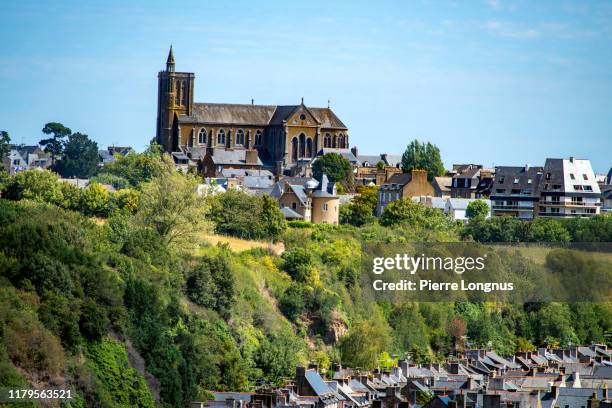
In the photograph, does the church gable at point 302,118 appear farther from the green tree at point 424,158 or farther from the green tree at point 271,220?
the green tree at point 271,220

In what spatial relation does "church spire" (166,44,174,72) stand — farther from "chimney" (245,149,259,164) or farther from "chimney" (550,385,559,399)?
"chimney" (550,385,559,399)

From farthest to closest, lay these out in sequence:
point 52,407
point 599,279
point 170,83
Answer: point 170,83
point 599,279
point 52,407

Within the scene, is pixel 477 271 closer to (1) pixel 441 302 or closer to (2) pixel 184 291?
(1) pixel 441 302

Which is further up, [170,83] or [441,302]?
[170,83]

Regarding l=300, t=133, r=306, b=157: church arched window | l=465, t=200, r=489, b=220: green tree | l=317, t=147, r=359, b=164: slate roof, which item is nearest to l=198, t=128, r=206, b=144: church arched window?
l=300, t=133, r=306, b=157: church arched window

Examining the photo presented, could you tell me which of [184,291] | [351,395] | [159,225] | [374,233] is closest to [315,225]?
[374,233]

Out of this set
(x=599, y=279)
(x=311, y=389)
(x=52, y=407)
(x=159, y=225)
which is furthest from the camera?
(x=599, y=279)

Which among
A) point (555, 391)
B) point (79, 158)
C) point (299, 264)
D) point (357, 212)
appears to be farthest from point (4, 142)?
point (555, 391)

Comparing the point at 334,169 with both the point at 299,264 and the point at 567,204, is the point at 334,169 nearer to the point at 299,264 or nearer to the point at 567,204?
the point at 567,204
